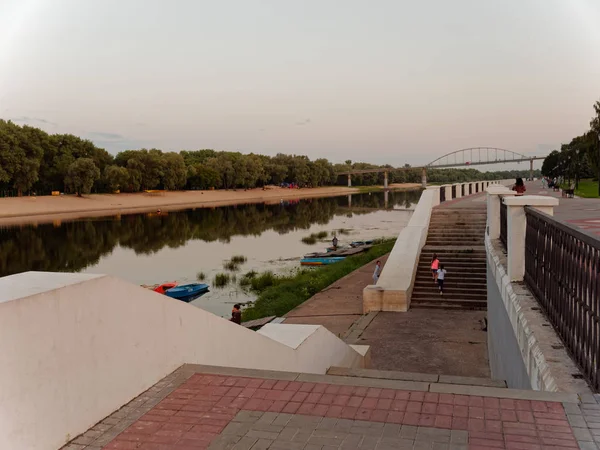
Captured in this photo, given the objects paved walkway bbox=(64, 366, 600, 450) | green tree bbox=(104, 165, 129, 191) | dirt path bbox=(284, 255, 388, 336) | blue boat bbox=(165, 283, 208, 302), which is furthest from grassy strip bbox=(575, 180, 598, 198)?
green tree bbox=(104, 165, 129, 191)

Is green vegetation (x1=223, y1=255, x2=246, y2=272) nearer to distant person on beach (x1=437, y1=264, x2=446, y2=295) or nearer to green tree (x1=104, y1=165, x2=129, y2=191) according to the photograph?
distant person on beach (x1=437, y1=264, x2=446, y2=295)

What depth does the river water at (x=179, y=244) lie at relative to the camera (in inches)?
1217

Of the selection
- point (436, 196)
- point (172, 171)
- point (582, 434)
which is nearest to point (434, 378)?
point (582, 434)

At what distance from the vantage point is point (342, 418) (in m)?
3.56

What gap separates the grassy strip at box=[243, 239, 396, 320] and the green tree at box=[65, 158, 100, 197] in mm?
51589

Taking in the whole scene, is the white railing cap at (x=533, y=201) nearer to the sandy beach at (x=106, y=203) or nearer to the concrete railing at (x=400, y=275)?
the concrete railing at (x=400, y=275)

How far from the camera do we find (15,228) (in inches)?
2026

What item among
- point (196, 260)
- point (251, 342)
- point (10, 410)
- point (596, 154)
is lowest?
point (196, 260)

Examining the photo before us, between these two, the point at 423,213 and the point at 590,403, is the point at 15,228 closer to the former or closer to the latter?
the point at 423,213

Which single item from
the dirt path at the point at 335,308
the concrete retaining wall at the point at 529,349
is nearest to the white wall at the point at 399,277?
the dirt path at the point at 335,308

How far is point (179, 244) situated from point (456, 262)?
1156 inches

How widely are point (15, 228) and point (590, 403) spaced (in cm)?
5660

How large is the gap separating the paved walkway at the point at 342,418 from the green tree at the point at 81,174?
71.9 metres

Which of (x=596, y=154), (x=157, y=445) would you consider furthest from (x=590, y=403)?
(x=596, y=154)
